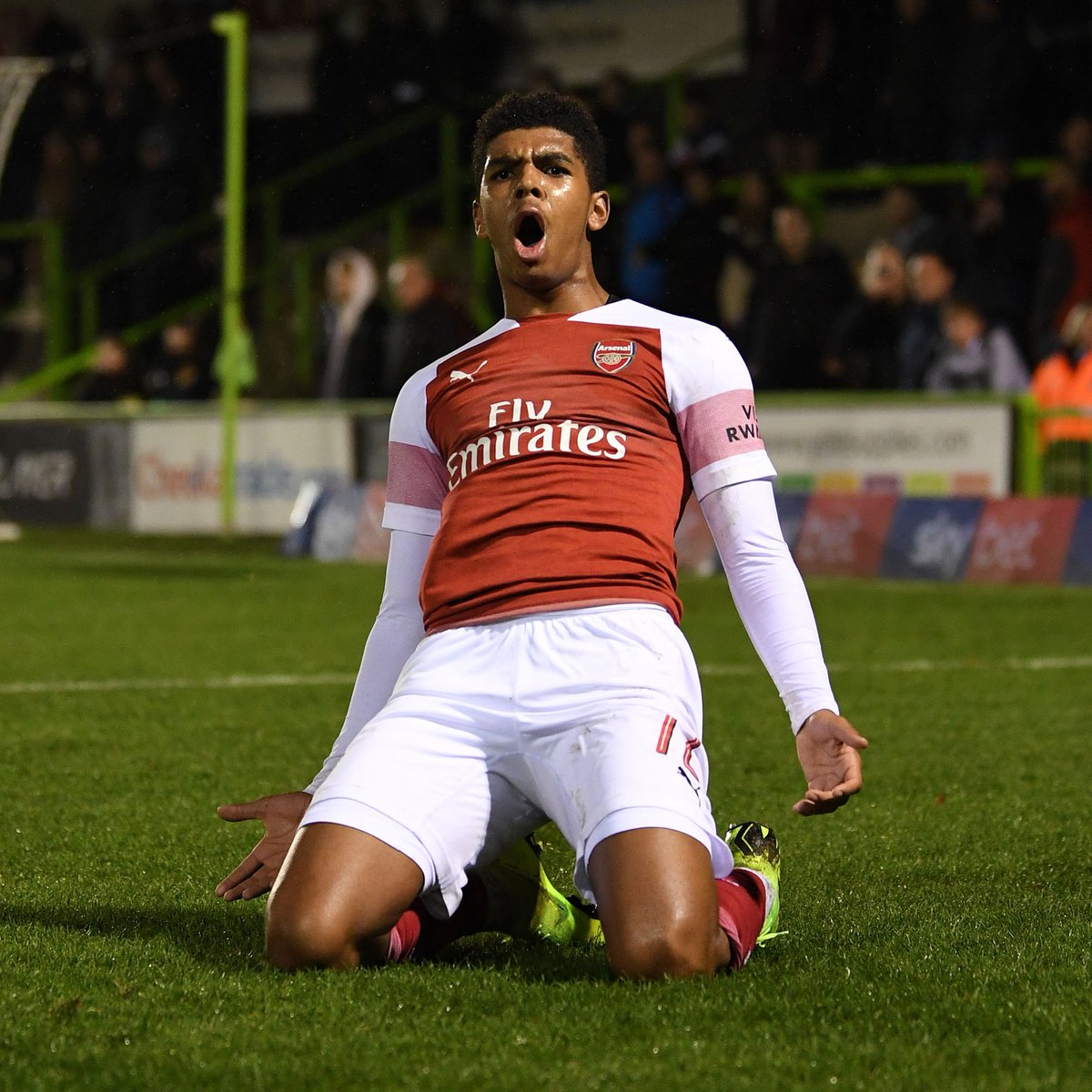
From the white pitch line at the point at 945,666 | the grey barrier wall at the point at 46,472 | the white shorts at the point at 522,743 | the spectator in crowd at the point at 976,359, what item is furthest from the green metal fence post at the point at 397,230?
the white shorts at the point at 522,743

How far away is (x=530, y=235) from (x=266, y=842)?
1276 millimetres

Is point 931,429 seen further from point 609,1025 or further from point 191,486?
point 609,1025

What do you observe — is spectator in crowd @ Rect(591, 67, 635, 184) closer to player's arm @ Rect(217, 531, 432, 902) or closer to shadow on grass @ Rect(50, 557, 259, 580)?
shadow on grass @ Rect(50, 557, 259, 580)

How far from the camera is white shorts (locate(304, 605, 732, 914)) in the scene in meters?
3.78

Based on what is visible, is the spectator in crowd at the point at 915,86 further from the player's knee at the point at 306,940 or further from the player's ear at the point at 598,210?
the player's knee at the point at 306,940

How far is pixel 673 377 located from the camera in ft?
13.5

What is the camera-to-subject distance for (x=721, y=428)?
13.3 feet

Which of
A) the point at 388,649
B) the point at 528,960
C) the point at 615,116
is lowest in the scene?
the point at 528,960

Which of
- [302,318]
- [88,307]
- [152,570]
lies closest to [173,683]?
[152,570]

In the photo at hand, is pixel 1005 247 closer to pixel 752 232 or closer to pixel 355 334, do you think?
pixel 752 232

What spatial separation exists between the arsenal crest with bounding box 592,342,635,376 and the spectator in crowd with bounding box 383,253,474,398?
44.3 ft

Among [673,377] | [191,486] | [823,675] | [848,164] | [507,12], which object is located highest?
[507,12]

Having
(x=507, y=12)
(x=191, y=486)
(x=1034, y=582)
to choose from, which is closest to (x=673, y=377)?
(x=1034, y=582)

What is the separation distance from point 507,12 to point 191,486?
6.46 m
